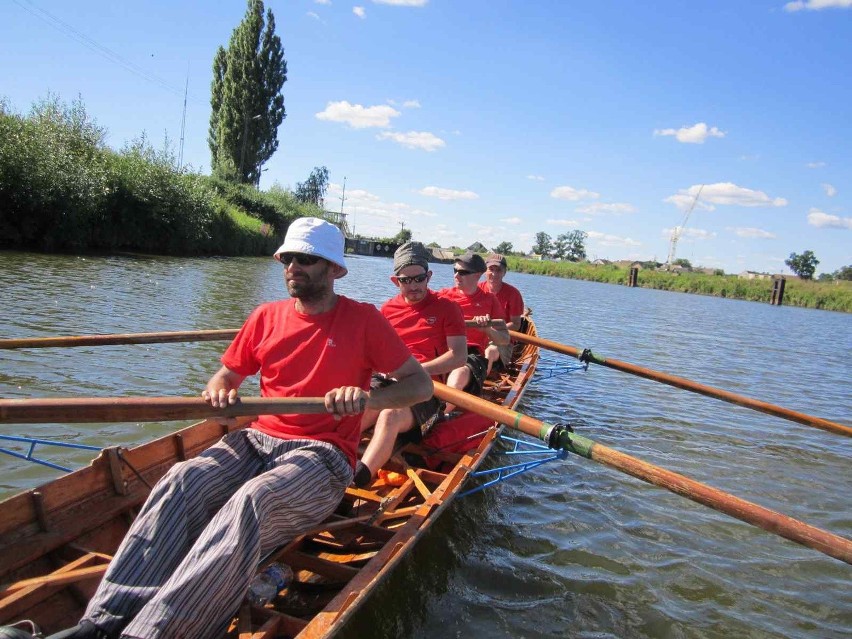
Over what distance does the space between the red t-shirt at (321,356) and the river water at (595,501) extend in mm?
1448

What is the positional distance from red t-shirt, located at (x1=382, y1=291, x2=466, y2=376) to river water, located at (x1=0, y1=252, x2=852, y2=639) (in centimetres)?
153

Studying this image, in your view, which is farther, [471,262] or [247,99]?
[247,99]

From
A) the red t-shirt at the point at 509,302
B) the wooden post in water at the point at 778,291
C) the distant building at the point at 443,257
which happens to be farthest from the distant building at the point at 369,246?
the red t-shirt at the point at 509,302

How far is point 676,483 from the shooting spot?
3.63m

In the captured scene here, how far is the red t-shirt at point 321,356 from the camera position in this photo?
3.50 meters

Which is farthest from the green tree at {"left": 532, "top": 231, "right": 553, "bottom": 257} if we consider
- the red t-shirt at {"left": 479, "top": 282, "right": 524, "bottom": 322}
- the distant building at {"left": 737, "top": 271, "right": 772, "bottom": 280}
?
the red t-shirt at {"left": 479, "top": 282, "right": 524, "bottom": 322}

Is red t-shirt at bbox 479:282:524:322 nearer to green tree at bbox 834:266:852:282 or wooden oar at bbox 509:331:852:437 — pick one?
wooden oar at bbox 509:331:852:437

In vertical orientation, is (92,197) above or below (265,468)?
above

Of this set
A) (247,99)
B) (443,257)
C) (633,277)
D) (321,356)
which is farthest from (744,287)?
(321,356)

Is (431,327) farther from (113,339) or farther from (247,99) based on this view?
(247,99)

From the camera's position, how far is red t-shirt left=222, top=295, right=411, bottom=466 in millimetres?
3496

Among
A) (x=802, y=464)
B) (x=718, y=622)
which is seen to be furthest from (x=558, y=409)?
(x=718, y=622)

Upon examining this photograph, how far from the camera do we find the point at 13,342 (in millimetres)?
5078

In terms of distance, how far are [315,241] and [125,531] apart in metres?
2.22
